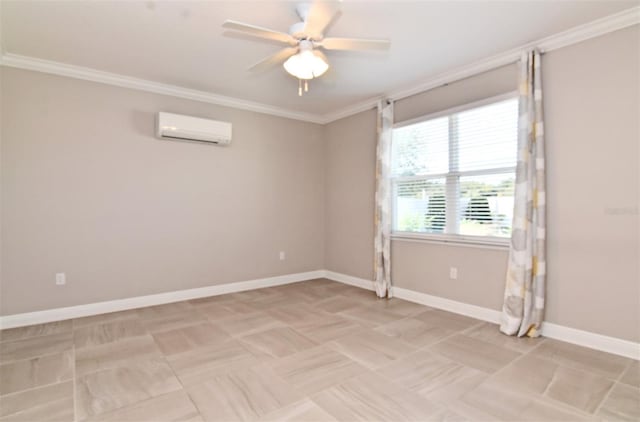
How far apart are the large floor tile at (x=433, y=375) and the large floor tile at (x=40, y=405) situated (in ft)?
6.31

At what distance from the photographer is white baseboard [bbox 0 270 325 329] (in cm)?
319

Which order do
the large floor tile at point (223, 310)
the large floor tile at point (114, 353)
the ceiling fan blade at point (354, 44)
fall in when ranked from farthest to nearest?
the large floor tile at point (223, 310)
the large floor tile at point (114, 353)
the ceiling fan blade at point (354, 44)

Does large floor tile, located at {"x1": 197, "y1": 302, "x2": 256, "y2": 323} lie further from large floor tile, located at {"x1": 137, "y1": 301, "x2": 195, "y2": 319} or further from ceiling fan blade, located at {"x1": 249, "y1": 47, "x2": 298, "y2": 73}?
ceiling fan blade, located at {"x1": 249, "y1": 47, "x2": 298, "y2": 73}

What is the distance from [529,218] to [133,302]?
4157 mm

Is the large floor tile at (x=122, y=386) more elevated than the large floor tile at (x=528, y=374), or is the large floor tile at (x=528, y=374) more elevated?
the large floor tile at (x=122, y=386)

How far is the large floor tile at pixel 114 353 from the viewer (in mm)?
2385

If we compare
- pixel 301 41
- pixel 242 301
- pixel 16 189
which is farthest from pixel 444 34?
pixel 16 189

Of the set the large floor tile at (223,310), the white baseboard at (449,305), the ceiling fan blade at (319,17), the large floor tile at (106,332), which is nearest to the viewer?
the ceiling fan blade at (319,17)

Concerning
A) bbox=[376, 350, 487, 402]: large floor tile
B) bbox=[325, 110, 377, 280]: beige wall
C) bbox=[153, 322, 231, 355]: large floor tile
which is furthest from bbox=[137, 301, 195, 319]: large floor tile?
bbox=[376, 350, 487, 402]: large floor tile

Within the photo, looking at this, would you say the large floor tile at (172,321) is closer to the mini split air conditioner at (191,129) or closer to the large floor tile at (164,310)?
the large floor tile at (164,310)

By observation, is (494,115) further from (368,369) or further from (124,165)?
(124,165)

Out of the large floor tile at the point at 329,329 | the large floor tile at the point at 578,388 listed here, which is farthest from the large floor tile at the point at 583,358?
the large floor tile at the point at 329,329

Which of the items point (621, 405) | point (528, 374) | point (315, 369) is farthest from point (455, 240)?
point (315, 369)

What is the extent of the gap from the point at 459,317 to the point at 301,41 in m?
2.99
